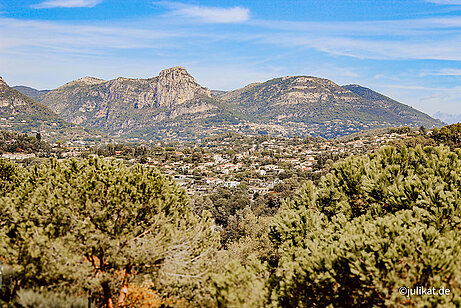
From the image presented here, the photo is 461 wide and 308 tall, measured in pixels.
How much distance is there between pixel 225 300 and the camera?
722 cm

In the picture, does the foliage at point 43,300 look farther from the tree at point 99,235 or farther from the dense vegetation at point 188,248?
the tree at point 99,235

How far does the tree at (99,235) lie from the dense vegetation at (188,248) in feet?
0.11

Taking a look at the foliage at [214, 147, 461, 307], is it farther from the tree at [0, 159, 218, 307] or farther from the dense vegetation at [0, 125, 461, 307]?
the tree at [0, 159, 218, 307]

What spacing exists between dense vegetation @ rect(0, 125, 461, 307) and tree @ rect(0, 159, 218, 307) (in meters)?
0.03

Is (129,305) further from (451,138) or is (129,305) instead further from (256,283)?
(451,138)

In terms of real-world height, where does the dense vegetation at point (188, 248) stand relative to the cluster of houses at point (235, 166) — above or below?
above

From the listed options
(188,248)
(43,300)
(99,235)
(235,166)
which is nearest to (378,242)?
(188,248)

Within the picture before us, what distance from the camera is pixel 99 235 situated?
7.54 metres

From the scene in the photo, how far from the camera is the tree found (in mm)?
7219

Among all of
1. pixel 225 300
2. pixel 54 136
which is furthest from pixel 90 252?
pixel 54 136

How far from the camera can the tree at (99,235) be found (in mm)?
7219

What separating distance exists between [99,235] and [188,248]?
10.9ft

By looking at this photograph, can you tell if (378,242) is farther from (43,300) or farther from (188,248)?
(43,300)

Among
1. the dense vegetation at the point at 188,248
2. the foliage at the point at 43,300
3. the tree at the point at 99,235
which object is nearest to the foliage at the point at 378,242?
the dense vegetation at the point at 188,248
